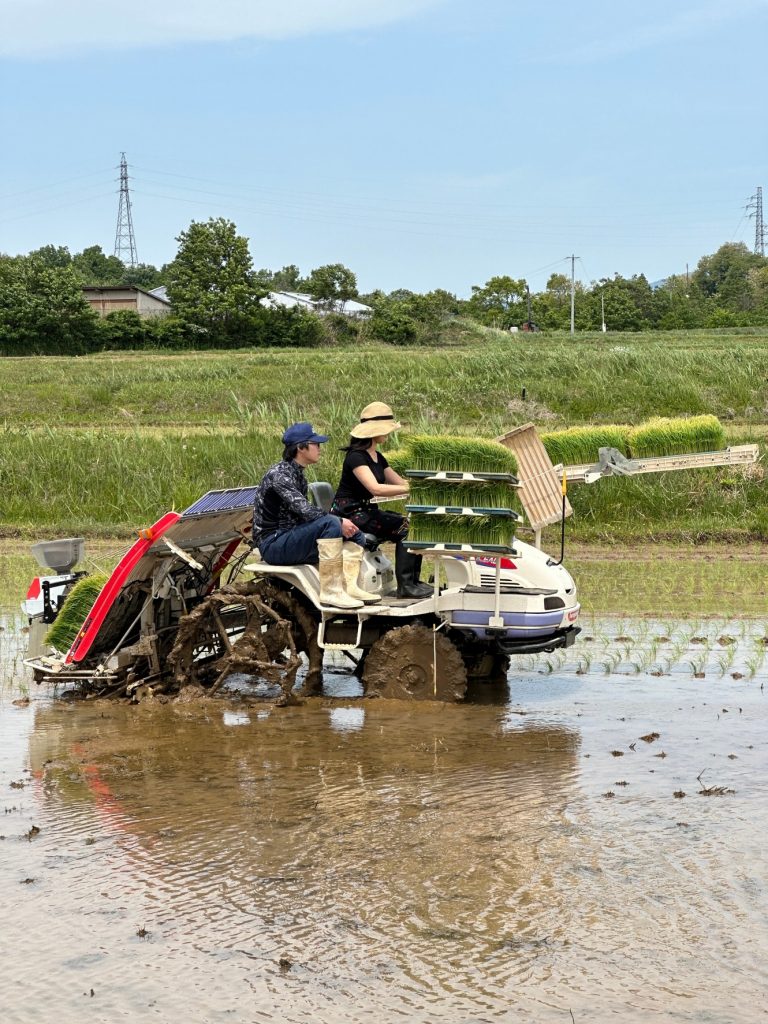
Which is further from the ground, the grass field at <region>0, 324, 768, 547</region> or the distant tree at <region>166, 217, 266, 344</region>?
the distant tree at <region>166, 217, 266, 344</region>

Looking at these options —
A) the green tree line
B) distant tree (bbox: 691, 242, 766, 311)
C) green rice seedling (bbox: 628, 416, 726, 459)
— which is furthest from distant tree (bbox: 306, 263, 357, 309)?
green rice seedling (bbox: 628, 416, 726, 459)

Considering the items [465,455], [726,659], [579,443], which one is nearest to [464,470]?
[465,455]

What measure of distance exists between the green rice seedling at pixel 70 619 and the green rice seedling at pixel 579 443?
393cm

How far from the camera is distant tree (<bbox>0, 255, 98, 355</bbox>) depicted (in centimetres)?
5962

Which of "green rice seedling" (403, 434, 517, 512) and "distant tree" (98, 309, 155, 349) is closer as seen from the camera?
"green rice seedling" (403, 434, 517, 512)

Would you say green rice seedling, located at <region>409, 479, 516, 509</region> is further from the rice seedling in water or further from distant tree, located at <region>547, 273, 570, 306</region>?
distant tree, located at <region>547, 273, 570, 306</region>

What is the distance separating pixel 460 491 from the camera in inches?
332

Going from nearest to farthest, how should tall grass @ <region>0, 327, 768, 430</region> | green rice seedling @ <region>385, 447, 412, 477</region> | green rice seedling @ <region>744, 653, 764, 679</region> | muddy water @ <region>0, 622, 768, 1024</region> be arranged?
1. muddy water @ <region>0, 622, 768, 1024</region>
2. green rice seedling @ <region>385, 447, 412, 477</region>
3. green rice seedling @ <region>744, 653, 764, 679</region>
4. tall grass @ <region>0, 327, 768, 430</region>

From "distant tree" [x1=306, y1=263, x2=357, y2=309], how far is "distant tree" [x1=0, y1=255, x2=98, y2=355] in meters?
19.3

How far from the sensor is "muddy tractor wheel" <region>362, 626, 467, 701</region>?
29.1ft

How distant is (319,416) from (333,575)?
18.0 meters

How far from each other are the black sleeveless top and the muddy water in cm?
151

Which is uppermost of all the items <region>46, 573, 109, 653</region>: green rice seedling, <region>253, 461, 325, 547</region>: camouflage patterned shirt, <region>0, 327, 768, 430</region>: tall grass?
<region>0, 327, 768, 430</region>: tall grass

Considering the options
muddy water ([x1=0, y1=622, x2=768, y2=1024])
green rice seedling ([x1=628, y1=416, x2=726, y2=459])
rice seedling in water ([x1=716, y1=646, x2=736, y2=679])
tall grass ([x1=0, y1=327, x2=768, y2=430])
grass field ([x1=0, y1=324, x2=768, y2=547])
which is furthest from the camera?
tall grass ([x1=0, y1=327, x2=768, y2=430])
